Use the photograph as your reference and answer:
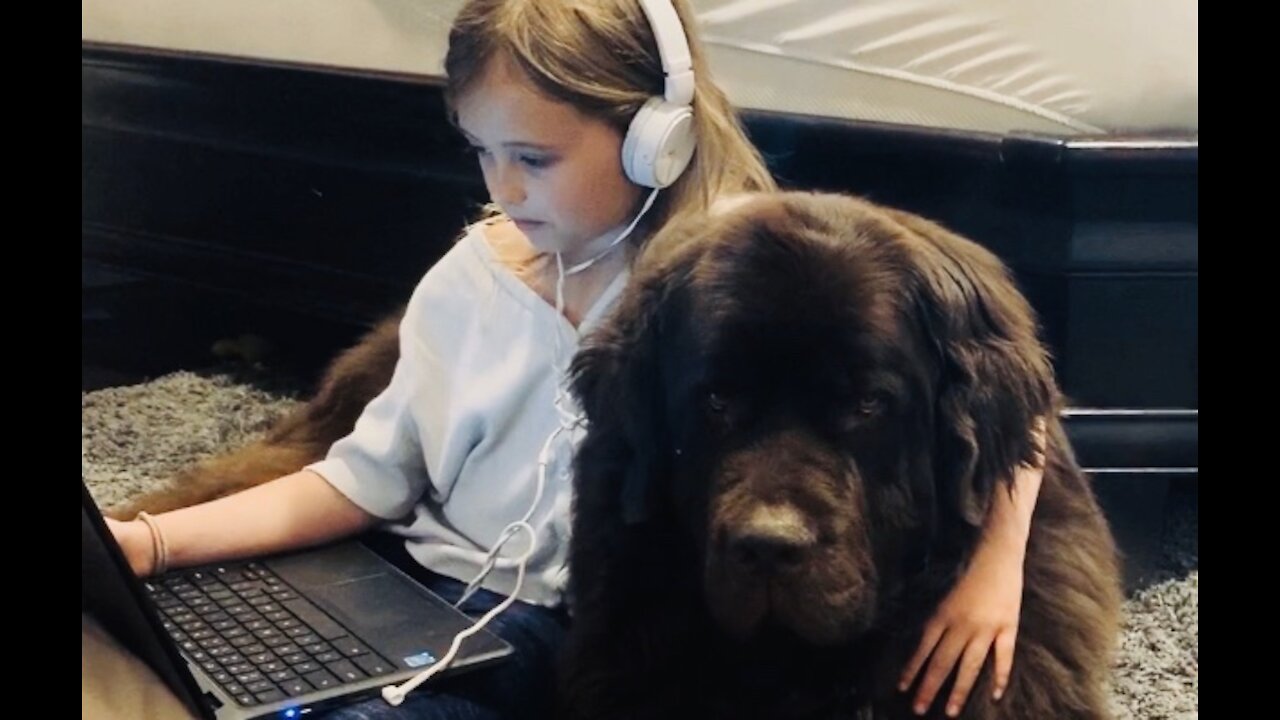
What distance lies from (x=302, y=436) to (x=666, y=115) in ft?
1.14

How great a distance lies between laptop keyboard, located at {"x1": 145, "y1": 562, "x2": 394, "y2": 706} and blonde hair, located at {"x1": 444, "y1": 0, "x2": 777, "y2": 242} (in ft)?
0.93

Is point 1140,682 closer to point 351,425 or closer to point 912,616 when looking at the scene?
point 912,616

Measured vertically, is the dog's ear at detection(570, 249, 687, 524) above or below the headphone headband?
below

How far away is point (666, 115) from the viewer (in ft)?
2.23

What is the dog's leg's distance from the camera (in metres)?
0.85

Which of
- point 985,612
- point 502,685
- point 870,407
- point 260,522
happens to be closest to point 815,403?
point 870,407

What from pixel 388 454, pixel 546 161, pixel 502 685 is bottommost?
pixel 502 685

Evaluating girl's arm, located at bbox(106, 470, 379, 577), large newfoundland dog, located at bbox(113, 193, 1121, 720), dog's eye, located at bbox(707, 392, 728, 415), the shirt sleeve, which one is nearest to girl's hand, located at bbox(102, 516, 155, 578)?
girl's arm, located at bbox(106, 470, 379, 577)

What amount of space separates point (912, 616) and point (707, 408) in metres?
0.14

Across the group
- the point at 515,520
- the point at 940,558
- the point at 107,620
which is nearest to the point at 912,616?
the point at 940,558

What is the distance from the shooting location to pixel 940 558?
62cm

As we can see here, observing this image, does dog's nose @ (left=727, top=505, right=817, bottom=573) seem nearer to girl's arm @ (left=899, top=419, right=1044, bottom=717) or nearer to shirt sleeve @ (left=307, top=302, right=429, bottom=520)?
girl's arm @ (left=899, top=419, right=1044, bottom=717)

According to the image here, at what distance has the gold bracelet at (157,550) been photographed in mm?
811

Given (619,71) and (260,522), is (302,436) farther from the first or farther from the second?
(619,71)
